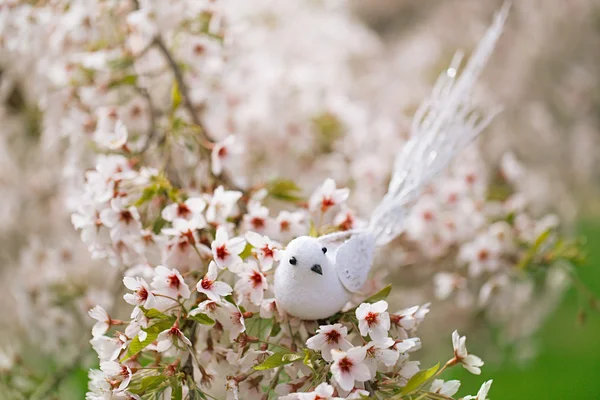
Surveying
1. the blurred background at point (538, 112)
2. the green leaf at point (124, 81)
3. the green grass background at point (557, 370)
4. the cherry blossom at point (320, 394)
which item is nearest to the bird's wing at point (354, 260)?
the cherry blossom at point (320, 394)

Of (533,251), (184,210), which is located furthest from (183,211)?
(533,251)

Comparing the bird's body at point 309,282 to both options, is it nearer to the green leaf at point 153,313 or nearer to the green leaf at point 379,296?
the green leaf at point 379,296

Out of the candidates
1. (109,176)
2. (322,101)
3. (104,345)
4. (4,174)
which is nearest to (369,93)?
(322,101)

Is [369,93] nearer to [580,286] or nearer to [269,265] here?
[580,286]

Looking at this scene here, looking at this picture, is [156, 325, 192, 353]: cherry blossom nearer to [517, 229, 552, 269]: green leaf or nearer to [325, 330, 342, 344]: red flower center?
[325, 330, 342, 344]: red flower center

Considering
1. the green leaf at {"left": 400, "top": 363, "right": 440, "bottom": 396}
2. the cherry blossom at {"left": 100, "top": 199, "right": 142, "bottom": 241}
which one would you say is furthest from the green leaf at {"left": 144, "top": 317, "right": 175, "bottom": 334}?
the green leaf at {"left": 400, "top": 363, "right": 440, "bottom": 396}

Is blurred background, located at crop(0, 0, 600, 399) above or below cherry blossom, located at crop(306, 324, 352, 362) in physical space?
below

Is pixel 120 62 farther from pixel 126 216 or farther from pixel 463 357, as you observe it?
pixel 463 357
